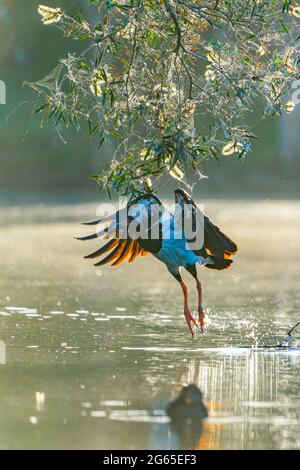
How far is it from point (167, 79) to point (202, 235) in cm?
133

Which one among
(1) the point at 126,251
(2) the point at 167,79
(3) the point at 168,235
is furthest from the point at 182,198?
(2) the point at 167,79

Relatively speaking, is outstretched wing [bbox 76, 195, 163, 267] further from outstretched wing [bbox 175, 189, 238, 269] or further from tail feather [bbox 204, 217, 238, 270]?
tail feather [bbox 204, 217, 238, 270]

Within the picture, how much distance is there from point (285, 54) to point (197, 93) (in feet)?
3.16

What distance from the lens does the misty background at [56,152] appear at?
116ft

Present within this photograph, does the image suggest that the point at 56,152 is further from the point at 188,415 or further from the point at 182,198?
the point at 188,415

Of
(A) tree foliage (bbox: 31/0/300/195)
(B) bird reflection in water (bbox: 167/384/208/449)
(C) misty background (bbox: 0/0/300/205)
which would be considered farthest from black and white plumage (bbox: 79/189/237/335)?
(C) misty background (bbox: 0/0/300/205)

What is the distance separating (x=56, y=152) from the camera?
41750 mm

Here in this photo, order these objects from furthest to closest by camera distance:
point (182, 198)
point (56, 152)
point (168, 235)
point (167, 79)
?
point (56, 152) → point (167, 79) → point (168, 235) → point (182, 198)

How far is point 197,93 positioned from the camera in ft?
40.1

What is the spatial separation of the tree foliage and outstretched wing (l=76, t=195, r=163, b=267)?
0.72ft

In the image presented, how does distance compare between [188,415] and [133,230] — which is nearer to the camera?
[188,415]

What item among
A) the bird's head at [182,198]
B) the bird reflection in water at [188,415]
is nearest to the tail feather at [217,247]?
the bird's head at [182,198]

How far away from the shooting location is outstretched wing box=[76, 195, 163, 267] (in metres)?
11.1

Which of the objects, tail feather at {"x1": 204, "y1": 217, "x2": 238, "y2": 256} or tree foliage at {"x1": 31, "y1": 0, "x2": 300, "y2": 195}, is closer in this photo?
tree foliage at {"x1": 31, "y1": 0, "x2": 300, "y2": 195}
